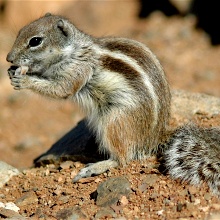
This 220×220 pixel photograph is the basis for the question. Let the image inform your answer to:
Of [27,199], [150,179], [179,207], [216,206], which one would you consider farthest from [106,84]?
[216,206]

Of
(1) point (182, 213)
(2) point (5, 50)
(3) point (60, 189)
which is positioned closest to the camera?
(1) point (182, 213)

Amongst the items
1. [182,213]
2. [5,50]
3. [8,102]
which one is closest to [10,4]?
[5,50]

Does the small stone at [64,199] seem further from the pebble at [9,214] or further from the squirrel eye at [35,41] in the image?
Answer: the squirrel eye at [35,41]

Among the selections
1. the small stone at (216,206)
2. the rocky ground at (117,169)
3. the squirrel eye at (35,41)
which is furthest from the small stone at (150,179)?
the squirrel eye at (35,41)

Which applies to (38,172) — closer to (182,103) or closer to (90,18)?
(182,103)

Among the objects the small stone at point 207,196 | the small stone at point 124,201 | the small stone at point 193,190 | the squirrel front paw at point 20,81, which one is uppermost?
the squirrel front paw at point 20,81
